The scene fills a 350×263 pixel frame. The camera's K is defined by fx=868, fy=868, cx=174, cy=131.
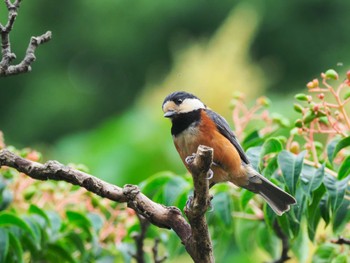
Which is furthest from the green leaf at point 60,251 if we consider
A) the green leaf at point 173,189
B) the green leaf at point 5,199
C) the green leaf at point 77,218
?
the green leaf at point 173,189

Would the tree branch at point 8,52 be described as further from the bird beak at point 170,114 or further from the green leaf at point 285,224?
the green leaf at point 285,224

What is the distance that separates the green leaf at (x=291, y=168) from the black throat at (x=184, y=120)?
0.63m

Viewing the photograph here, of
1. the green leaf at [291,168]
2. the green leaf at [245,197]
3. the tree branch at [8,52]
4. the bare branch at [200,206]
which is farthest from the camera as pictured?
the green leaf at [245,197]

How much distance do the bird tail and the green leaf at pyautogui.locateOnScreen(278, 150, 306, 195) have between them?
0.18 meters

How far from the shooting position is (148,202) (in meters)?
2.65

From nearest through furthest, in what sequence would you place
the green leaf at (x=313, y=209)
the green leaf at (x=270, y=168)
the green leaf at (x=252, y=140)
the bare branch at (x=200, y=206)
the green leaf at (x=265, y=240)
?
the bare branch at (x=200, y=206) → the green leaf at (x=313, y=209) → the green leaf at (x=270, y=168) → the green leaf at (x=252, y=140) → the green leaf at (x=265, y=240)

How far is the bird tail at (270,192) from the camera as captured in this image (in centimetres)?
316

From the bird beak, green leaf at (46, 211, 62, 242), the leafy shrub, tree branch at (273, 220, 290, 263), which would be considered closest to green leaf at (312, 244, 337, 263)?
the leafy shrub

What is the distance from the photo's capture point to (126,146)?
6.91m

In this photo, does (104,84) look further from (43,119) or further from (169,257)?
(169,257)

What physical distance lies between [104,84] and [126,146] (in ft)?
39.9

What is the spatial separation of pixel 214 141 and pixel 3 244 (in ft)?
3.04

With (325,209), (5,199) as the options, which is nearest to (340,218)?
(325,209)

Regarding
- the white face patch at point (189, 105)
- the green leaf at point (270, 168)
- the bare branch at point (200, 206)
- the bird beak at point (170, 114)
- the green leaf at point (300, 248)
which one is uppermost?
the white face patch at point (189, 105)
